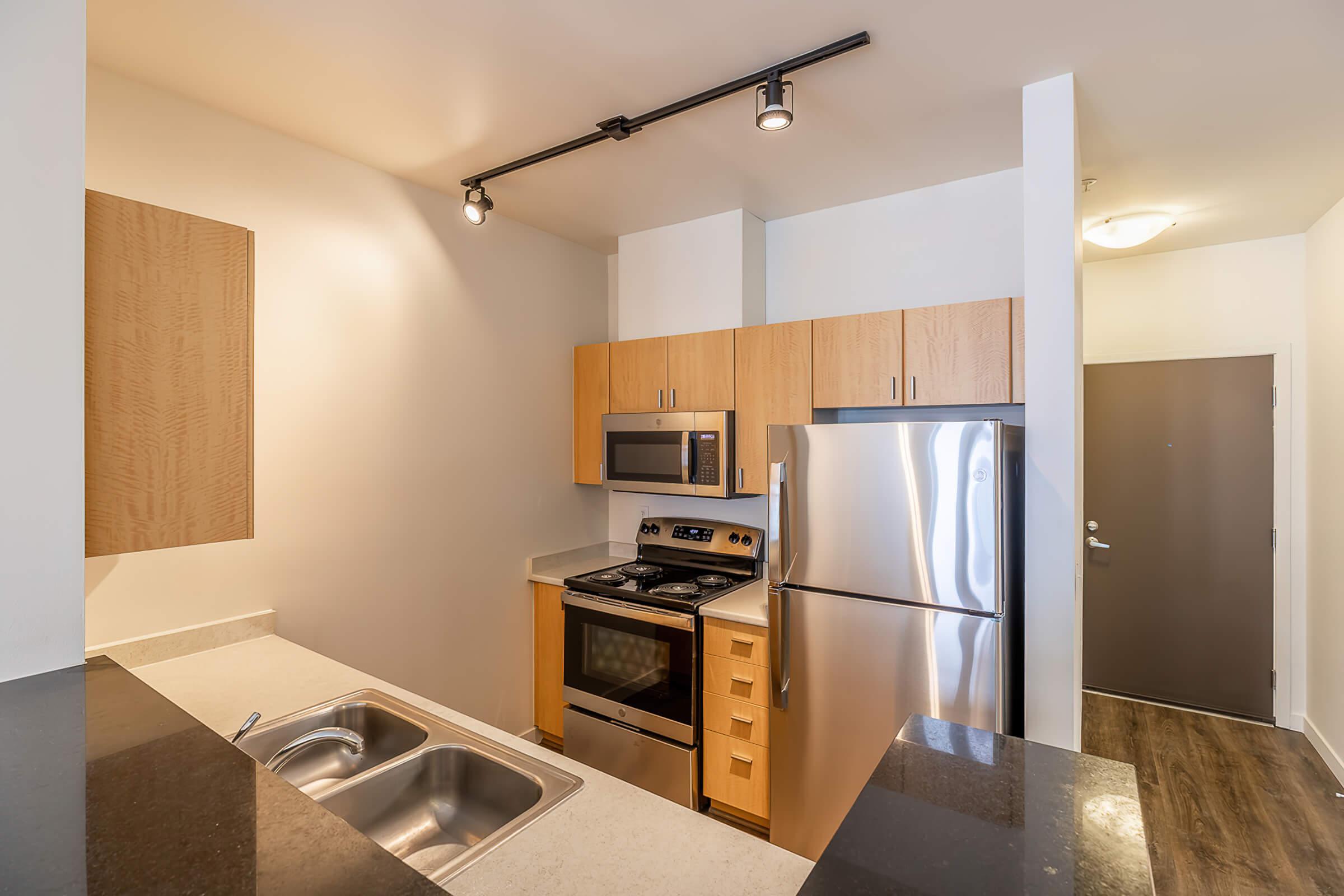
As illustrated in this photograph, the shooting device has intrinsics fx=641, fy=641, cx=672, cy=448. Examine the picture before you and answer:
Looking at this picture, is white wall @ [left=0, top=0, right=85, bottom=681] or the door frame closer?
white wall @ [left=0, top=0, right=85, bottom=681]

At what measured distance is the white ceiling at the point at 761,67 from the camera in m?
1.58

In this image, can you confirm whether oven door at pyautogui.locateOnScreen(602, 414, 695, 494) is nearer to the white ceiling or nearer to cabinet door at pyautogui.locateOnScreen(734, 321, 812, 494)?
cabinet door at pyautogui.locateOnScreen(734, 321, 812, 494)

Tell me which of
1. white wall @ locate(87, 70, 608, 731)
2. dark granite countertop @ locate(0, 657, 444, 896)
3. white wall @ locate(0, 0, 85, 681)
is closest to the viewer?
dark granite countertop @ locate(0, 657, 444, 896)

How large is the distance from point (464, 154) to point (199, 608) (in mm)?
1767

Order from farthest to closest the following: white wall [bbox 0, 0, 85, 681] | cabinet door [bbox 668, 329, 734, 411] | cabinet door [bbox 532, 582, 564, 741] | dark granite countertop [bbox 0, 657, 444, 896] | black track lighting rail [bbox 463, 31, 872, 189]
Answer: cabinet door [bbox 532, 582, 564, 741] → cabinet door [bbox 668, 329, 734, 411] → black track lighting rail [bbox 463, 31, 872, 189] → white wall [bbox 0, 0, 85, 681] → dark granite countertop [bbox 0, 657, 444, 896]

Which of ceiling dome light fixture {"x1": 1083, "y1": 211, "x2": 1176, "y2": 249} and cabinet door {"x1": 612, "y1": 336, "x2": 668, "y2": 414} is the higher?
ceiling dome light fixture {"x1": 1083, "y1": 211, "x2": 1176, "y2": 249}

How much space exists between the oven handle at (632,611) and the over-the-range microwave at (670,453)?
1.81 ft

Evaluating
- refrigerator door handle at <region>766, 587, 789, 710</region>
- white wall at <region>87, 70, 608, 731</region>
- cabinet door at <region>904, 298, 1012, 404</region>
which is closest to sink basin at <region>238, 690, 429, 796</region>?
white wall at <region>87, 70, 608, 731</region>

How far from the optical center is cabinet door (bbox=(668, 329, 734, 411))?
288cm

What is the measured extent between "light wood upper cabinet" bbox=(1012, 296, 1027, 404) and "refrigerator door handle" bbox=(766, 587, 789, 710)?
1047 mm

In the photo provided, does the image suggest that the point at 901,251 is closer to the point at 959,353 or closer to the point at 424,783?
the point at 959,353

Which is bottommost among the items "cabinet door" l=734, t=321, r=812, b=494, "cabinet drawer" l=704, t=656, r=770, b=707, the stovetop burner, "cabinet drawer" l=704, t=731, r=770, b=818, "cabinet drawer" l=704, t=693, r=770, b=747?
"cabinet drawer" l=704, t=731, r=770, b=818

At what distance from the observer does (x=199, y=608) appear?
1989mm

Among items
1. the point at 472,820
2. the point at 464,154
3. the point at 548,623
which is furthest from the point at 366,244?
the point at 472,820
